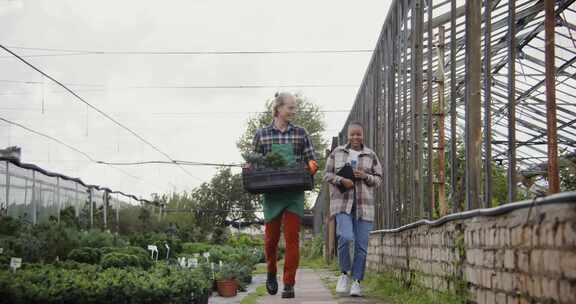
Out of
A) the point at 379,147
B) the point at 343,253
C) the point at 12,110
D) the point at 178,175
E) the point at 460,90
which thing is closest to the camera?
the point at 343,253

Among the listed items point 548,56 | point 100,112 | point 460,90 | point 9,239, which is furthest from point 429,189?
point 100,112

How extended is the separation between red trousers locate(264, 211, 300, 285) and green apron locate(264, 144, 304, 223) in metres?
0.05

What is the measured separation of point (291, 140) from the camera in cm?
632

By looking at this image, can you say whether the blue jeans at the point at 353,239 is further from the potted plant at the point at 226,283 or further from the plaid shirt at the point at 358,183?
the potted plant at the point at 226,283

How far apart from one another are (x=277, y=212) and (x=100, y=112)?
17528mm

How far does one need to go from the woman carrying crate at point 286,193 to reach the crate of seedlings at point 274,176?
106 mm

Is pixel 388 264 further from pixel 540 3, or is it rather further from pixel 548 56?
pixel 548 56

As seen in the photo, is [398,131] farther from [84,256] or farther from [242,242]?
[242,242]

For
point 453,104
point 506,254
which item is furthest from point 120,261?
point 506,254

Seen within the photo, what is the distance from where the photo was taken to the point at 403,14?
8.89 meters

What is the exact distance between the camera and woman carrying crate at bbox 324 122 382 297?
6980mm

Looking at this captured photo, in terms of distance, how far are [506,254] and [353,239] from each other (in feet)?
10.5

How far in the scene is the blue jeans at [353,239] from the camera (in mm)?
6977

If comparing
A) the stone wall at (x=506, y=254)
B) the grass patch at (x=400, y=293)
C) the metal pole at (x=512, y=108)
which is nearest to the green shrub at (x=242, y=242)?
the grass patch at (x=400, y=293)
